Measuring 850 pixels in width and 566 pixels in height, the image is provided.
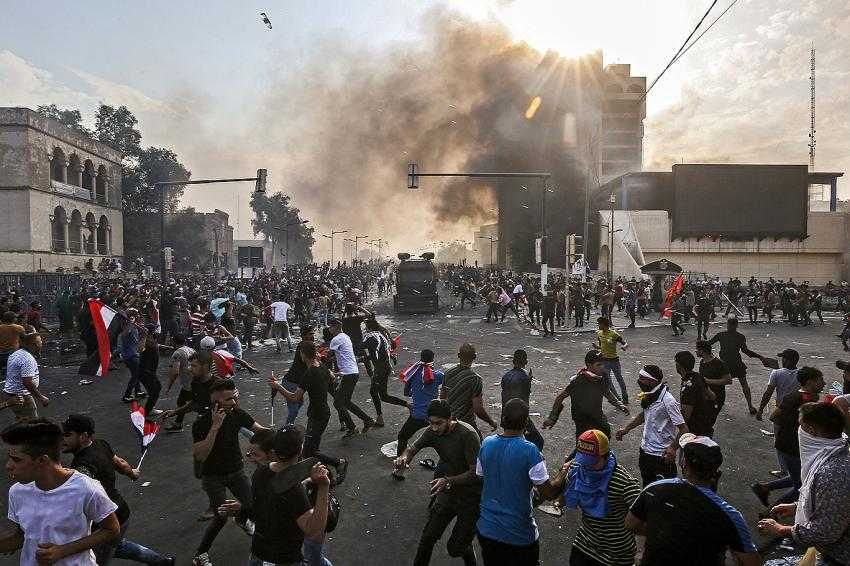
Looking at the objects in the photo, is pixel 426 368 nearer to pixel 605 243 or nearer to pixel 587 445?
pixel 587 445

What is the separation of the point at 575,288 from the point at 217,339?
15288 millimetres

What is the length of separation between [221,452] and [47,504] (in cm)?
174

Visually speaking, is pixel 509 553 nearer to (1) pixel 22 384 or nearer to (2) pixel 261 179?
(1) pixel 22 384

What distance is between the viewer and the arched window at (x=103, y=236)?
41.5 metres

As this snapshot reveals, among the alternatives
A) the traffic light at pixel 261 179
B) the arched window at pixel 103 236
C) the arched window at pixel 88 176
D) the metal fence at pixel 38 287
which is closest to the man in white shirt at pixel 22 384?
the traffic light at pixel 261 179

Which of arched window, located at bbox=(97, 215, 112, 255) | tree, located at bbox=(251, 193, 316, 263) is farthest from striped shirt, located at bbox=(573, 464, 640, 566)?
tree, located at bbox=(251, 193, 316, 263)

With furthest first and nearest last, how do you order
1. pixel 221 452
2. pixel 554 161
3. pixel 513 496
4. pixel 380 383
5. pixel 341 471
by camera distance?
1. pixel 554 161
2. pixel 380 383
3. pixel 341 471
4. pixel 221 452
5. pixel 513 496

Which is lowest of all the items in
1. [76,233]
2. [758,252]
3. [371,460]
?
[371,460]

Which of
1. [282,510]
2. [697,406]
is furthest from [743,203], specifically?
[282,510]

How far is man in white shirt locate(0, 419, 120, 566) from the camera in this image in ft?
8.09

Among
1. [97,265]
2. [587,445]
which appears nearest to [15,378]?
[587,445]

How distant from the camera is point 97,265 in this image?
39000mm

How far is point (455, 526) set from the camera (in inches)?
145

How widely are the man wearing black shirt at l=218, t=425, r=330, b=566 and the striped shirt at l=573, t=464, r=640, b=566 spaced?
159cm
